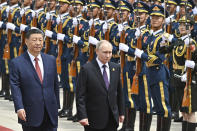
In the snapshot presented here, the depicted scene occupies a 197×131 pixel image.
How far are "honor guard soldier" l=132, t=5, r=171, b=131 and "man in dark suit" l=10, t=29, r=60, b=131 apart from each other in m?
2.69

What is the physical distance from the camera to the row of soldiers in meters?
10.0

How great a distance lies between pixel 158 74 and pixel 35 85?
294 centimetres

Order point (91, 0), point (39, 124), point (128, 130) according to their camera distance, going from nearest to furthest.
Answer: point (39, 124), point (128, 130), point (91, 0)

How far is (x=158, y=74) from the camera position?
10086mm

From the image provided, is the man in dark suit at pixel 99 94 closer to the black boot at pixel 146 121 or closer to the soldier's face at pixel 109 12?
the black boot at pixel 146 121

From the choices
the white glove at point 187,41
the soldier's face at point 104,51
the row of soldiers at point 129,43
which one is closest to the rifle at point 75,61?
the row of soldiers at point 129,43

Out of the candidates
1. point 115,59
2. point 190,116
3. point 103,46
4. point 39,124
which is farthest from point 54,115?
point 115,59

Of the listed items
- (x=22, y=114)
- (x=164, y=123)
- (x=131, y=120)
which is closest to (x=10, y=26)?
(x=131, y=120)

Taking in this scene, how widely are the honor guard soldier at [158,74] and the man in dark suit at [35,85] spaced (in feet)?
8.84

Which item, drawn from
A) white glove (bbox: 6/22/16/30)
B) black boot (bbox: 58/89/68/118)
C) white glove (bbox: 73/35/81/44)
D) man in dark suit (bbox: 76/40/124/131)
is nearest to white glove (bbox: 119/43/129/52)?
white glove (bbox: 73/35/81/44)

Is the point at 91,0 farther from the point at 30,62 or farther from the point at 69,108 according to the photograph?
the point at 30,62

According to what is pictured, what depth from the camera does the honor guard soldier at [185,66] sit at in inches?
381

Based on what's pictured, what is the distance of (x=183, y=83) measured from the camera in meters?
10.3

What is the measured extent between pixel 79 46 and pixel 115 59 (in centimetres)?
85
